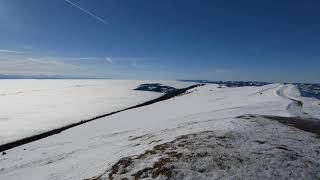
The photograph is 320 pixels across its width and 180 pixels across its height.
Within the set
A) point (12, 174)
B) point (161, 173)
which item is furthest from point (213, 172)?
point (12, 174)

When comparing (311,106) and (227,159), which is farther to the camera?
(311,106)

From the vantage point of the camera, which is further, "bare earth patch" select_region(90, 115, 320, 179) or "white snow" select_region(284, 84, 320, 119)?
"white snow" select_region(284, 84, 320, 119)

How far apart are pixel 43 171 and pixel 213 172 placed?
17100 millimetres

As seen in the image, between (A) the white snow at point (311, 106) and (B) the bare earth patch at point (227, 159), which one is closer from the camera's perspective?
(B) the bare earth patch at point (227, 159)

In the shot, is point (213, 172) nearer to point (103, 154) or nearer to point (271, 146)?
point (271, 146)

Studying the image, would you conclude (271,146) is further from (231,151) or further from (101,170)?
(101,170)

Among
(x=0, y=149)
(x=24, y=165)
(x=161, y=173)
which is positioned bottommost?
(x=0, y=149)

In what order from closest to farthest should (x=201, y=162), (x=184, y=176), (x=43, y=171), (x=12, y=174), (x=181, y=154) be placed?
(x=184, y=176), (x=201, y=162), (x=181, y=154), (x=43, y=171), (x=12, y=174)

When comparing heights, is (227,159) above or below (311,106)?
below

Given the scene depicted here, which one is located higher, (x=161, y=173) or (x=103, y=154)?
(x=161, y=173)

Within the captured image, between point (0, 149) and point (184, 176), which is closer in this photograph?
point (184, 176)

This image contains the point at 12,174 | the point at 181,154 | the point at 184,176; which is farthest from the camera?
the point at 12,174

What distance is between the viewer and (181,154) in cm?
2023

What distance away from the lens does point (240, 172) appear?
55.4 feet
